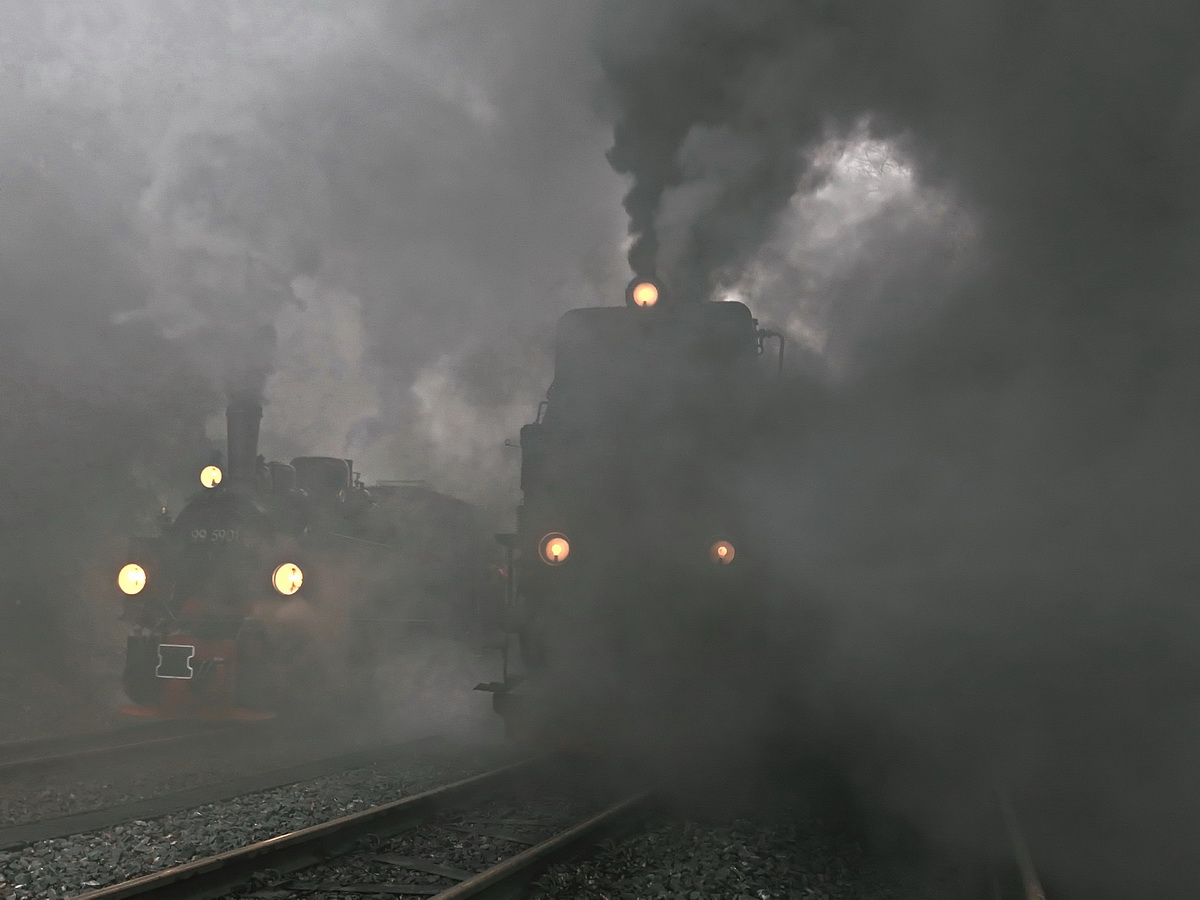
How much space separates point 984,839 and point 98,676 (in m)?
8.27

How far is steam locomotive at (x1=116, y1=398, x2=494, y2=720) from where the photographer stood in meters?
7.14

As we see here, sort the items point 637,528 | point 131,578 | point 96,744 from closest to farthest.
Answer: point 637,528, point 96,744, point 131,578

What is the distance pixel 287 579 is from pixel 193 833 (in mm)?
3609

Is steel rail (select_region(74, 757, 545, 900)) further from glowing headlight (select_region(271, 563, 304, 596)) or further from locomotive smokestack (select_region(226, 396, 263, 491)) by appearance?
locomotive smokestack (select_region(226, 396, 263, 491))

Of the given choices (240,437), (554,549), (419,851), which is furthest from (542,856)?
(240,437)

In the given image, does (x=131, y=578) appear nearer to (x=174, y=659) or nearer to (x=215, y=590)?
(x=215, y=590)

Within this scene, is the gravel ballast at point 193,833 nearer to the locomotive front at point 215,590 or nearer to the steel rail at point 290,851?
the steel rail at point 290,851

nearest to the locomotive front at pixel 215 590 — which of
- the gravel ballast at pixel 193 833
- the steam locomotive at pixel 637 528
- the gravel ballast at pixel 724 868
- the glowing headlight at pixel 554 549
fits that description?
the gravel ballast at pixel 193 833

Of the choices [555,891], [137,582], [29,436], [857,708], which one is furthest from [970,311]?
[29,436]

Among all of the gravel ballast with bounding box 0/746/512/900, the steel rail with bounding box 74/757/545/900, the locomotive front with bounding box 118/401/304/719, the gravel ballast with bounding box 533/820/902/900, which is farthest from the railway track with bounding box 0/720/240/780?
the gravel ballast with bounding box 533/820/902/900

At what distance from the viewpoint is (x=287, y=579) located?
776cm

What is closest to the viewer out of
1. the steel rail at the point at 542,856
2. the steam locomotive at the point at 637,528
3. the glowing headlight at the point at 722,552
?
the steel rail at the point at 542,856

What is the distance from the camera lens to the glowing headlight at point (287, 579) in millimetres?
7699

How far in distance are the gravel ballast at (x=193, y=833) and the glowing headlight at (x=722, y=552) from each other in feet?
6.22
